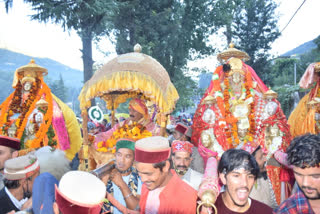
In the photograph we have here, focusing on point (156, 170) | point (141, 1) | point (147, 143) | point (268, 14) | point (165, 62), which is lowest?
point (156, 170)

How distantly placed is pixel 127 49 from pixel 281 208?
14.2 m

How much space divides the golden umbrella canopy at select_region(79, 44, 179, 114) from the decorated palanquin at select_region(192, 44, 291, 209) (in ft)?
2.67

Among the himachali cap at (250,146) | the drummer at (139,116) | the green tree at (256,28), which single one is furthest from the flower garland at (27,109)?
the green tree at (256,28)

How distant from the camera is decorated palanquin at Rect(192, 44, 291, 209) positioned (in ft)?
13.5

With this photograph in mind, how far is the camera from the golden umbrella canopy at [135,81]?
484cm

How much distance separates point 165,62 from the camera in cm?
1639

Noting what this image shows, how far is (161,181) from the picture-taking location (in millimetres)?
2318

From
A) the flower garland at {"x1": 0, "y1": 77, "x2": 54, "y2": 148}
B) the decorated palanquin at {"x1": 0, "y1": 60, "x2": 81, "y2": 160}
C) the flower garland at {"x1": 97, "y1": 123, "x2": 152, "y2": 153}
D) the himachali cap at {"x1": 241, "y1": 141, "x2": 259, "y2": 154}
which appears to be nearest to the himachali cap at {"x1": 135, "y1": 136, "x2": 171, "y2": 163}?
the himachali cap at {"x1": 241, "y1": 141, "x2": 259, "y2": 154}

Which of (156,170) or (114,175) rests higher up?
(156,170)

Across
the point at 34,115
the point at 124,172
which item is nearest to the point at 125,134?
the point at 124,172

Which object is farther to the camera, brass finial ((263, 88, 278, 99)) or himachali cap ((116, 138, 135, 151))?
brass finial ((263, 88, 278, 99))

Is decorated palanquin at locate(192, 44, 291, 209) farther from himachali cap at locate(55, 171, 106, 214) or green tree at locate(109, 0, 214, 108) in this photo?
green tree at locate(109, 0, 214, 108)

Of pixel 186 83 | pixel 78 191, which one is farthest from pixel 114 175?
pixel 186 83

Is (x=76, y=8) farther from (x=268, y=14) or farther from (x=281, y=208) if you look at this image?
(x=268, y=14)
